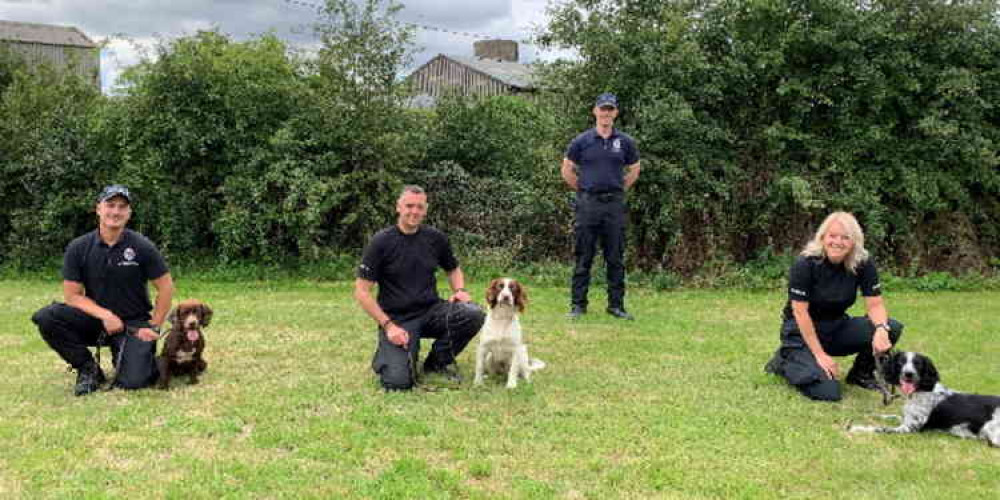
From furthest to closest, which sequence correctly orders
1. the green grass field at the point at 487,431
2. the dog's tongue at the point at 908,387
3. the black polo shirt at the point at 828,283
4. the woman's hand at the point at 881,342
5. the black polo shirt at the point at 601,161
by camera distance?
the black polo shirt at the point at 601,161 < the black polo shirt at the point at 828,283 < the woman's hand at the point at 881,342 < the dog's tongue at the point at 908,387 < the green grass field at the point at 487,431

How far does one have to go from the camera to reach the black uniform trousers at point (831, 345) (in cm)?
543

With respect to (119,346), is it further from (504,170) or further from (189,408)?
(504,170)

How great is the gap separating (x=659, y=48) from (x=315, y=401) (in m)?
7.16

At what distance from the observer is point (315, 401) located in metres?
5.04

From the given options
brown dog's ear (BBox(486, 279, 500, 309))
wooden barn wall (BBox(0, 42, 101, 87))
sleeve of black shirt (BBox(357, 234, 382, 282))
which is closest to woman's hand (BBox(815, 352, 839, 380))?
brown dog's ear (BBox(486, 279, 500, 309))

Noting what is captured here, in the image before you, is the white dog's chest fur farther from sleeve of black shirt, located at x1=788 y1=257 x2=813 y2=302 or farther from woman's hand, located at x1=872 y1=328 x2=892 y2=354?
woman's hand, located at x1=872 y1=328 x2=892 y2=354

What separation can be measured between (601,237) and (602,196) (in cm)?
44

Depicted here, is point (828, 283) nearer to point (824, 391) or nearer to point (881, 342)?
point (881, 342)

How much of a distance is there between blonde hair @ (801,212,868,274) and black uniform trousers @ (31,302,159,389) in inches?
176

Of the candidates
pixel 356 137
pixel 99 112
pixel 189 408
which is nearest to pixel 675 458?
pixel 189 408

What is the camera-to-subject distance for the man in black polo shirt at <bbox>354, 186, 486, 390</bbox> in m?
5.48

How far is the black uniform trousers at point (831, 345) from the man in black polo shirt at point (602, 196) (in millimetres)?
2491

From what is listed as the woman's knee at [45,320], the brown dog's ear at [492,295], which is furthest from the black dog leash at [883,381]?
the woman's knee at [45,320]

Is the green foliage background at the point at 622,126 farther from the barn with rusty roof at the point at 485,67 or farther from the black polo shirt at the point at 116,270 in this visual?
the barn with rusty roof at the point at 485,67
